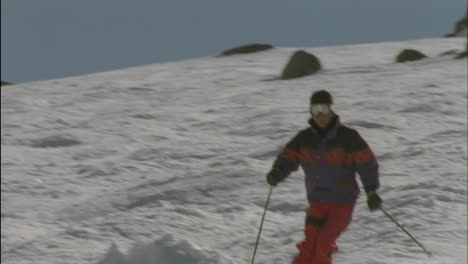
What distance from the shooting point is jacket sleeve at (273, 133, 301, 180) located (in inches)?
239

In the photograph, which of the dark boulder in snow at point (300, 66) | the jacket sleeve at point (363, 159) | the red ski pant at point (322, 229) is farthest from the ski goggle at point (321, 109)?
the dark boulder in snow at point (300, 66)

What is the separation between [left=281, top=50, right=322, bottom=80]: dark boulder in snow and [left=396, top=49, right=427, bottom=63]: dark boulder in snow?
86.4 inches

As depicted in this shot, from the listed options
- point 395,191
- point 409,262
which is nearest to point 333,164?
point 409,262

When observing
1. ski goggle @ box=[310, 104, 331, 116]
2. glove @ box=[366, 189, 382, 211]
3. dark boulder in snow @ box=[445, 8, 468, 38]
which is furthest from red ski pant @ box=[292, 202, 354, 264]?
dark boulder in snow @ box=[445, 8, 468, 38]

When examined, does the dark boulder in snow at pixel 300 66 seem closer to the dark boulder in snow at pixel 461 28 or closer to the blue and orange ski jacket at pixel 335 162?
the dark boulder in snow at pixel 461 28

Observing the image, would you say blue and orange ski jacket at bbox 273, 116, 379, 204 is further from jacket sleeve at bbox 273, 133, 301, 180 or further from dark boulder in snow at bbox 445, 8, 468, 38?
dark boulder in snow at bbox 445, 8, 468, 38

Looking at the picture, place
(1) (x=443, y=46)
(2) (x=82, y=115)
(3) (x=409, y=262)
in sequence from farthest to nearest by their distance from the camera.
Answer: (1) (x=443, y=46)
(2) (x=82, y=115)
(3) (x=409, y=262)

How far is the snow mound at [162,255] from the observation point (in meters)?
7.13

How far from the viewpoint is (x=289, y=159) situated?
6105 mm

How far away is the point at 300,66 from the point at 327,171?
15083 mm

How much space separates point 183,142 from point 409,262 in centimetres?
708

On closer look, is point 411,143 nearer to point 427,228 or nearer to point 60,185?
point 427,228

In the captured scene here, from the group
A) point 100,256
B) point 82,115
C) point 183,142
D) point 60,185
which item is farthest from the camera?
point 82,115

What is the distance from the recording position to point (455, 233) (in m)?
8.09
